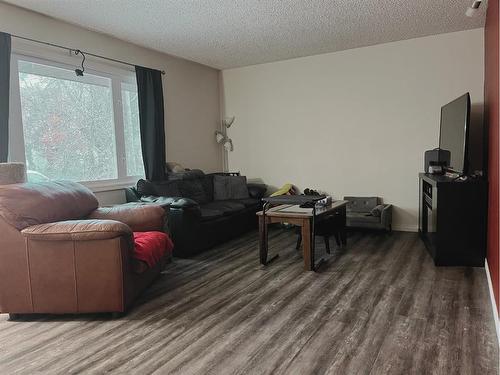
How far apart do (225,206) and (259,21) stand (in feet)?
7.14

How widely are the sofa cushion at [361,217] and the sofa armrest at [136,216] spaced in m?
2.56

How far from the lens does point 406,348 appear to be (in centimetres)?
207

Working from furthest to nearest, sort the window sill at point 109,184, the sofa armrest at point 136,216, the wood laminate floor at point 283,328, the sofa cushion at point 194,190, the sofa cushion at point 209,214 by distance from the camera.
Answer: the sofa cushion at point 194,190 → the sofa cushion at point 209,214 → the window sill at point 109,184 → the sofa armrest at point 136,216 → the wood laminate floor at point 283,328

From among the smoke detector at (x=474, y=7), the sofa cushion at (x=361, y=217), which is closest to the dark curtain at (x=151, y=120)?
the sofa cushion at (x=361, y=217)

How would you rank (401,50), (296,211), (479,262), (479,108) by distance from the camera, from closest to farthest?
(479,262) < (296,211) < (479,108) < (401,50)

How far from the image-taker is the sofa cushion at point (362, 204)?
5000 millimetres

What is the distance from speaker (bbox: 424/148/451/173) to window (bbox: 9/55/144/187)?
11.4 ft

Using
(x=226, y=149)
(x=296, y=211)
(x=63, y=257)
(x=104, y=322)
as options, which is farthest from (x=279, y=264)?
(x=226, y=149)

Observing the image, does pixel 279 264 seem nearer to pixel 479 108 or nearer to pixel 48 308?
pixel 48 308

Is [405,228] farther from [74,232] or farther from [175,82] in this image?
[74,232]

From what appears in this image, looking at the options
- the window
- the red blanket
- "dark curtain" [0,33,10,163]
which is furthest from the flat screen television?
"dark curtain" [0,33,10,163]

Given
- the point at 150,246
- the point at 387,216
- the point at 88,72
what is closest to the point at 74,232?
the point at 150,246

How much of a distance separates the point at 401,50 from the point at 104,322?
4.49 meters

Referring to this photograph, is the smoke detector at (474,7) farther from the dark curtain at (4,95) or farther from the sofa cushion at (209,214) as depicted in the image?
the dark curtain at (4,95)
